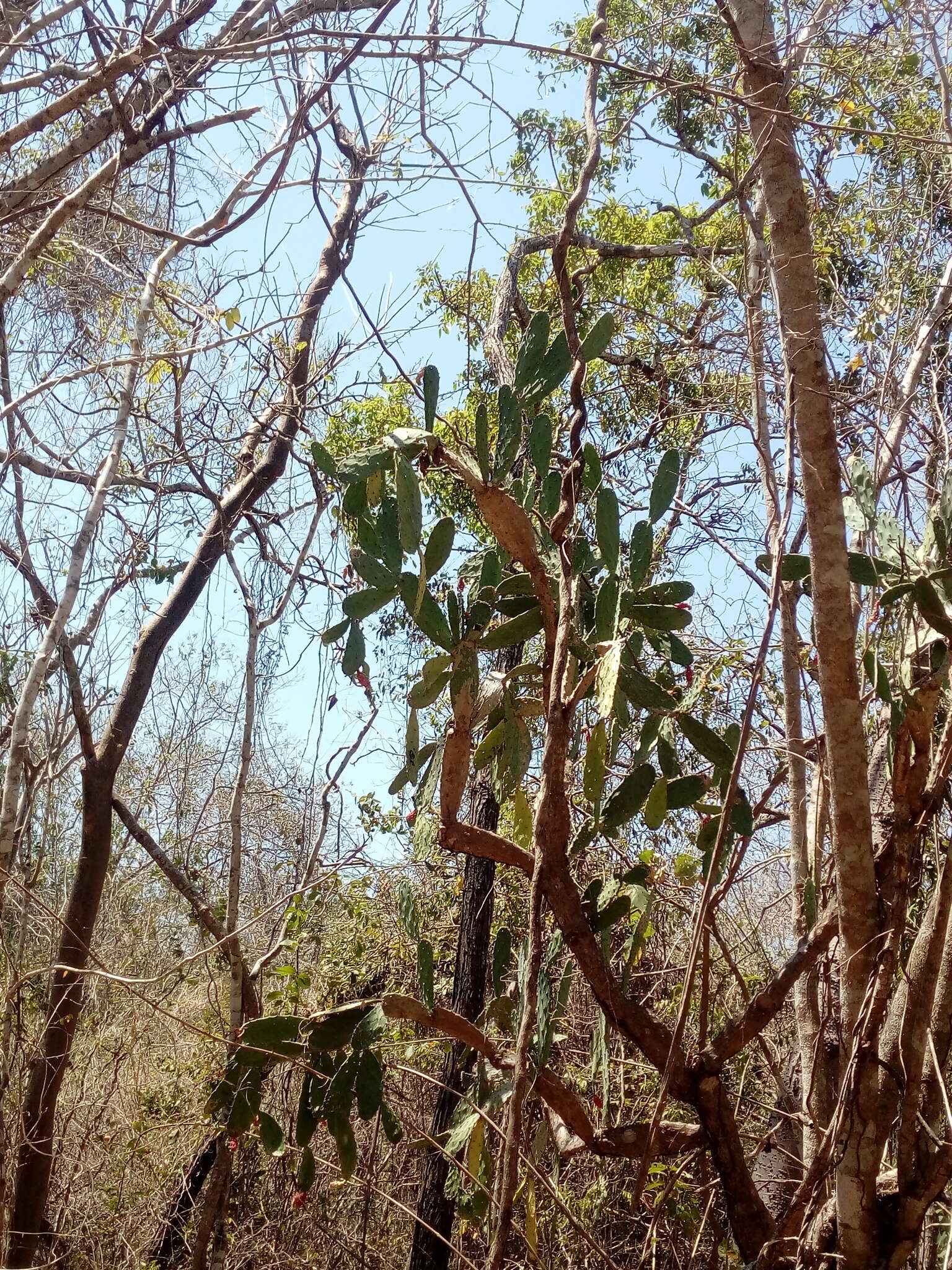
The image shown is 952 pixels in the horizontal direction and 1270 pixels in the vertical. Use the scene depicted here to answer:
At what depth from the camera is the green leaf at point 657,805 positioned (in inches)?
72.4

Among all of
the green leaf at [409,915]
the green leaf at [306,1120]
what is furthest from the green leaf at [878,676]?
the green leaf at [306,1120]

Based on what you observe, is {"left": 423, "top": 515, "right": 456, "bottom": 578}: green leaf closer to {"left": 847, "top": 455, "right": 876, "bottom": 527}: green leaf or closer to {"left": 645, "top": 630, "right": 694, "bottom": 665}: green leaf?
{"left": 645, "top": 630, "right": 694, "bottom": 665}: green leaf

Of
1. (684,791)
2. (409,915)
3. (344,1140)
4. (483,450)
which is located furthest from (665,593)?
(344,1140)

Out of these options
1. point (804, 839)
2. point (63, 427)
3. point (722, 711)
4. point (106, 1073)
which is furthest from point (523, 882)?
point (63, 427)

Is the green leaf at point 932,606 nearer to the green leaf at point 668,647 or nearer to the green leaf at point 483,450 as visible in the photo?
the green leaf at point 668,647

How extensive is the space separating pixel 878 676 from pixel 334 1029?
4.14 ft

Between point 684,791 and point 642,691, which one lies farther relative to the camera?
point 684,791

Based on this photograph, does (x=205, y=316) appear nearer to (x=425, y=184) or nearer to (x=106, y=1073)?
(x=425, y=184)

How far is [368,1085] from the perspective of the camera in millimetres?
1946

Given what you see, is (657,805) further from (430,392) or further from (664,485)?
(430,392)

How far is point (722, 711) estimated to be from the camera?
161 inches

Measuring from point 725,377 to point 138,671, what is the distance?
268cm

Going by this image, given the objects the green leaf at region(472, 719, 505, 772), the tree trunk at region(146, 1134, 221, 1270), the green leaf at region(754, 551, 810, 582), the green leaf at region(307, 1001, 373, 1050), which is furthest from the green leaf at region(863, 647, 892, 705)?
the tree trunk at region(146, 1134, 221, 1270)

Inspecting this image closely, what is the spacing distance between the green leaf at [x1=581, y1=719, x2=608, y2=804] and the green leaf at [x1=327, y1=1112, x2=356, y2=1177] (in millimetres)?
855
